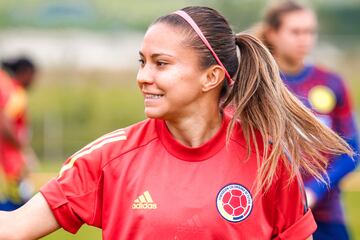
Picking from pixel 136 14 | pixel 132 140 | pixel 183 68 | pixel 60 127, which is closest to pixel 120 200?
pixel 132 140

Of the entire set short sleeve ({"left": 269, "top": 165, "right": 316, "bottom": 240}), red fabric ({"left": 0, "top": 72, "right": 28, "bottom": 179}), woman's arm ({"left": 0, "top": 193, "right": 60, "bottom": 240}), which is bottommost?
red fabric ({"left": 0, "top": 72, "right": 28, "bottom": 179})

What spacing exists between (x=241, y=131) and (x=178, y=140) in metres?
0.26

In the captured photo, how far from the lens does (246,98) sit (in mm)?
4496

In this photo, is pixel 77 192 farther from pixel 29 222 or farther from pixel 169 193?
pixel 169 193

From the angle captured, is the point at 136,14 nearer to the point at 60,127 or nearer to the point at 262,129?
the point at 60,127

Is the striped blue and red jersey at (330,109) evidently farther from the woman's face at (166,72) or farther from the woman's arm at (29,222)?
the woman's arm at (29,222)

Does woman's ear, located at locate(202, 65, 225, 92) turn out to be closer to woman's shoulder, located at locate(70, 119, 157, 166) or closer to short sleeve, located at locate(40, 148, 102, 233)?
woman's shoulder, located at locate(70, 119, 157, 166)

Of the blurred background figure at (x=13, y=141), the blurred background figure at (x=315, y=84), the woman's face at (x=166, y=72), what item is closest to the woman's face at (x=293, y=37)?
the blurred background figure at (x=315, y=84)

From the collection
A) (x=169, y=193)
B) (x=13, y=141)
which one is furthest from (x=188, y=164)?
(x=13, y=141)

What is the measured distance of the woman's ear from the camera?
4.45 metres

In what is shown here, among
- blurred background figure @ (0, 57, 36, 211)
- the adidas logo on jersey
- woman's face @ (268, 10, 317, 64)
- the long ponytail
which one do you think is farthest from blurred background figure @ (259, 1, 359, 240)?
blurred background figure @ (0, 57, 36, 211)

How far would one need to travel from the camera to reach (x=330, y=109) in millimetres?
6773

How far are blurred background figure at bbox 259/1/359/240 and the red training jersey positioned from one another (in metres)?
2.20

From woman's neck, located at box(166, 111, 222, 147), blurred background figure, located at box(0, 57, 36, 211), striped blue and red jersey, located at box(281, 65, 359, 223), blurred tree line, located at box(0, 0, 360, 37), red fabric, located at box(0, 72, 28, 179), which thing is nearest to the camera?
woman's neck, located at box(166, 111, 222, 147)
